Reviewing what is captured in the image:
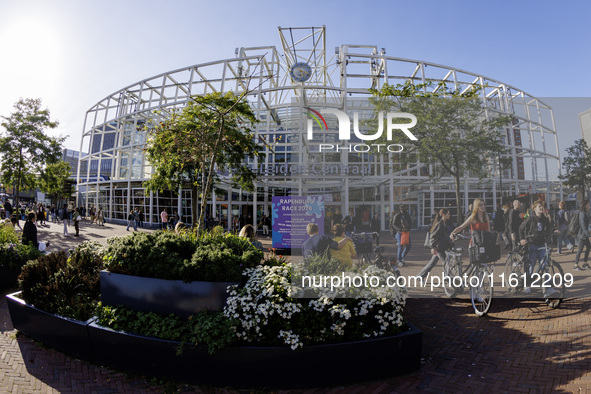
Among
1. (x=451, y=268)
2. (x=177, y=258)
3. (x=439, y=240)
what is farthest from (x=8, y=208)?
(x=451, y=268)

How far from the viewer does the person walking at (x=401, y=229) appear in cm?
523

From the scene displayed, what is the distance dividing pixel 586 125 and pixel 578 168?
0.75 m

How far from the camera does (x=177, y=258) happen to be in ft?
14.4

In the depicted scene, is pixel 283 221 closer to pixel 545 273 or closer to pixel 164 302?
pixel 164 302

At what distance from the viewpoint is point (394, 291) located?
4.04m

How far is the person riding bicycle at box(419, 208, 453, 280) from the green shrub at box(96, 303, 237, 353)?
3637mm

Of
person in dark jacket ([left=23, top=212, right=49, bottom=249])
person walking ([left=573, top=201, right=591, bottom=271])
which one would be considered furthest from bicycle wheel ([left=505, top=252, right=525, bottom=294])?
person in dark jacket ([left=23, top=212, right=49, bottom=249])

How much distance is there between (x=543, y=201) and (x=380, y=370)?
4.24 m

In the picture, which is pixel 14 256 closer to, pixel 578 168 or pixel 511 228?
pixel 511 228

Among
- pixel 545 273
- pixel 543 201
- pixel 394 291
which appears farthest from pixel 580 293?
pixel 394 291

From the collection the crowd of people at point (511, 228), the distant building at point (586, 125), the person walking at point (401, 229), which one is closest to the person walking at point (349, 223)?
the crowd of people at point (511, 228)

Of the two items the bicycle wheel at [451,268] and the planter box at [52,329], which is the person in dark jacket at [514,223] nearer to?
the bicycle wheel at [451,268]

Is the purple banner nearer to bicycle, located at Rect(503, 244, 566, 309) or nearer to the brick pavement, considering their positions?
the brick pavement

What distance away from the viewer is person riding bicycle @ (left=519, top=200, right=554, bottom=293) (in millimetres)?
5352
